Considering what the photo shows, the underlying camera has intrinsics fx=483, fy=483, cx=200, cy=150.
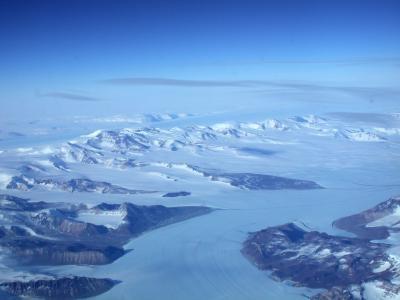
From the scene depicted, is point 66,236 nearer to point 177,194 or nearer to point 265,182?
point 177,194

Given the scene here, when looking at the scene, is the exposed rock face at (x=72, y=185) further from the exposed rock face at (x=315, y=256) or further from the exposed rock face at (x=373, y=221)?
the exposed rock face at (x=373, y=221)

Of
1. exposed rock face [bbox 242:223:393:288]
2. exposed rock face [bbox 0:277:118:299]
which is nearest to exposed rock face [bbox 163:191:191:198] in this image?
exposed rock face [bbox 242:223:393:288]

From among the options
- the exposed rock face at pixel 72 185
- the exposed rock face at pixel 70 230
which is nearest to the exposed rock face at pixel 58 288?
the exposed rock face at pixel 70 230

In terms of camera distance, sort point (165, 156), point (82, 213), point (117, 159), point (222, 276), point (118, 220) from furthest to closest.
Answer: point (165, 156) < point (117, 159) < point (82, 213) < point (118, 220) < point (222, 276)

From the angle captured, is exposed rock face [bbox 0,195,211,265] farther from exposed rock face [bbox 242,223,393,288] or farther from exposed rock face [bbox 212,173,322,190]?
exposed rock face [bbox 212,173,322,190]

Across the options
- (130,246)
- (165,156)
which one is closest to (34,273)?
(130,246)

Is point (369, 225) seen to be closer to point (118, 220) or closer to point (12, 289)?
point (118, 220)

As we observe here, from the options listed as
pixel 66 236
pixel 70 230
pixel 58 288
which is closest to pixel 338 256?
pixel 58 288

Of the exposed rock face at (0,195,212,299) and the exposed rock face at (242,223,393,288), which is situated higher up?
the exposed rock face at (242,223,393,288)
